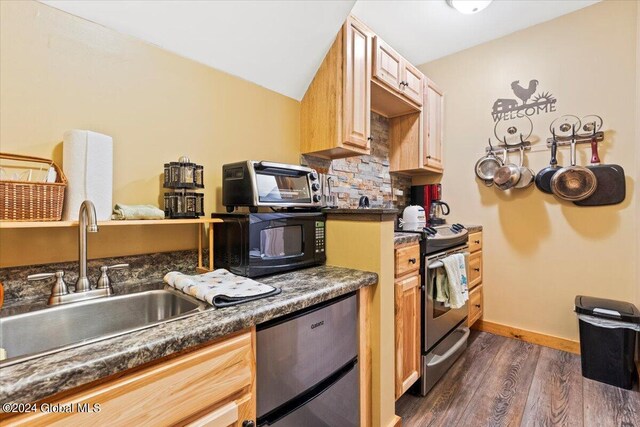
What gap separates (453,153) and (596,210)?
1.20 meters

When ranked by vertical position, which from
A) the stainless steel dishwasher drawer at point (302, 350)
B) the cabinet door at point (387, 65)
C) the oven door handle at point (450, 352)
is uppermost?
the cabinet door at point (387, 65)

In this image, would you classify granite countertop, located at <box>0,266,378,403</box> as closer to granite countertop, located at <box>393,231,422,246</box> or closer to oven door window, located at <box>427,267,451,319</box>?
granite countertop, located at <box>393,231,422,246</box>

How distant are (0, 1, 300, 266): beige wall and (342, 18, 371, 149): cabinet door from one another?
1.81ft

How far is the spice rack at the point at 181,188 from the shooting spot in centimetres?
134

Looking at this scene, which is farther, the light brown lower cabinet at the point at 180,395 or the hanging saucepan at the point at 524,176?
the hanging saucepan at the point at 524,176

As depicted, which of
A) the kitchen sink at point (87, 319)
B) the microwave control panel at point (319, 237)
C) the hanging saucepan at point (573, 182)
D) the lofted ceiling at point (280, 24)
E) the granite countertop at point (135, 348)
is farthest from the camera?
the hanging saucepan at point (573, 182)

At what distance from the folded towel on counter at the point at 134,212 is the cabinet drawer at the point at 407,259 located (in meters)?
1.19

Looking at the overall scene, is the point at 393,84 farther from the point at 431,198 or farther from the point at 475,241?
the point at 475,241

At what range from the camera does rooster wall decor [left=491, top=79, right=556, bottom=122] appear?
8.29ft

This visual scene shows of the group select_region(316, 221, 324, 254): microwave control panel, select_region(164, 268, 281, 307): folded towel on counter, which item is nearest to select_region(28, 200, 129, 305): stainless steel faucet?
select_region(164, 268, 281, 307): folded towel on counter

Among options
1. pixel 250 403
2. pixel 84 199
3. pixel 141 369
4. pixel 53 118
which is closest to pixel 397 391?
pixel 250 403

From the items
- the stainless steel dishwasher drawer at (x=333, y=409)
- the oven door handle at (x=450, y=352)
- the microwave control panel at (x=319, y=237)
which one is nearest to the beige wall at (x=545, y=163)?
the oven door handle at (x=450, y=352)

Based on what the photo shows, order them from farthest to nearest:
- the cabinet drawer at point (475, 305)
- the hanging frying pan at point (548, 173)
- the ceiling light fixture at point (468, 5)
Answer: the cabinet drawer at point (475, 305), the hanging frying pan at point (548, 173), the ceiling light fixture at point (468, 5)

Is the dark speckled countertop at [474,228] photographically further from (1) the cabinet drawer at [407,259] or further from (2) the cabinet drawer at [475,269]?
(1) the cabinet drawer at [407,259]
